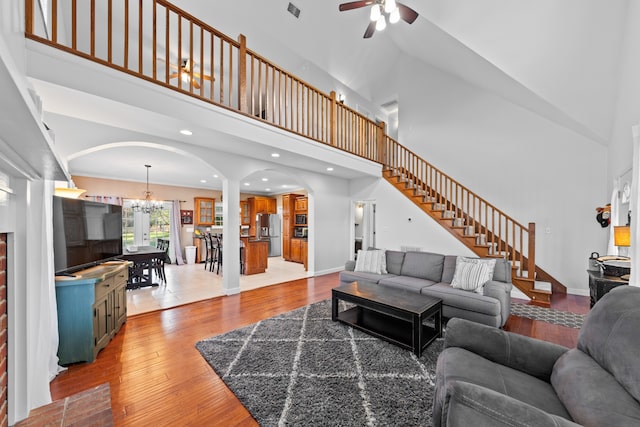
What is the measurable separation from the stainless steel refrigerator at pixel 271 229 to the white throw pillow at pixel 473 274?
7.51 m

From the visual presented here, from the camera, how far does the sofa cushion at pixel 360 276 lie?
4164mm

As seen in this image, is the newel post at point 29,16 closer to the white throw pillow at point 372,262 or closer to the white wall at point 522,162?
the white throw pillow at point 372,262

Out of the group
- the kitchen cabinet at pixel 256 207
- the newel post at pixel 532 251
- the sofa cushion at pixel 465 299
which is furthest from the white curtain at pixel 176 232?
the newel post at pixel 532 251

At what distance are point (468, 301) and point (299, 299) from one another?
8.31 feet

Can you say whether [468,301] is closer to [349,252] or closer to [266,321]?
[266,321]

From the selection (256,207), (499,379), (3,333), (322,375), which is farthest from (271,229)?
(499,379)

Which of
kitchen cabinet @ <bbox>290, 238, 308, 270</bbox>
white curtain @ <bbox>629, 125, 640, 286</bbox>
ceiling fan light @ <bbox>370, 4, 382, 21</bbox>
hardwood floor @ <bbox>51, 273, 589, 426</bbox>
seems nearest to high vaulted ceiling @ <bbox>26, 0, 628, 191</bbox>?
ceiling fan light @ <bbox>370, 4, 382, 21</bbox>

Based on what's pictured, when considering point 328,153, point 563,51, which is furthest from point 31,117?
point 563,51

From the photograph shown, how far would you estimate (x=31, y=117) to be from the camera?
2.54ft

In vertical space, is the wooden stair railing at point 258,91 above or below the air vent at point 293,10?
below

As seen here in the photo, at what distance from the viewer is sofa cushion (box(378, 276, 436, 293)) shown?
12.0 feet

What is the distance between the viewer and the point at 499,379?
1431 millimetres

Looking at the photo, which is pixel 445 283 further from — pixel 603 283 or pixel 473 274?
pixel 603 283

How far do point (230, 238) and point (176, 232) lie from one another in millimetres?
4554
